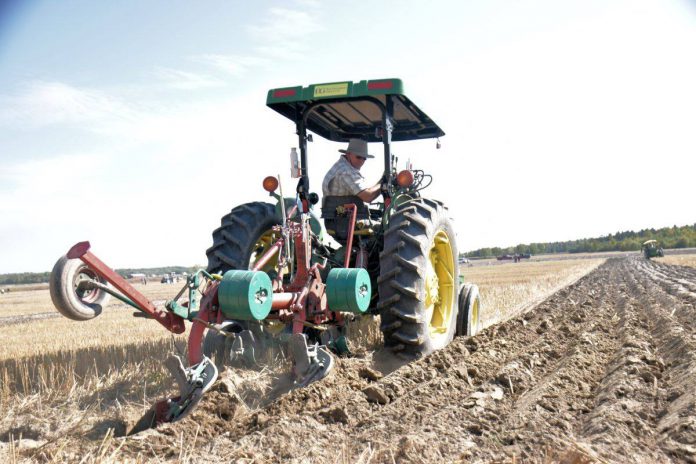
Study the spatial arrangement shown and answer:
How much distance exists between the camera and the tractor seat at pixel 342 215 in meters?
5.25

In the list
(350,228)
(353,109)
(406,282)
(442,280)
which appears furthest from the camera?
(353,109)

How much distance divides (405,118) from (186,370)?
400cm

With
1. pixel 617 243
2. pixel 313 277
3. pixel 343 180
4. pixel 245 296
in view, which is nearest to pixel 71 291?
pixel 245 296

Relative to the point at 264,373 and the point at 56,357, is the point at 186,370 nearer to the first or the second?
the point at 264,373

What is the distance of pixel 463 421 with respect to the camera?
116 inches

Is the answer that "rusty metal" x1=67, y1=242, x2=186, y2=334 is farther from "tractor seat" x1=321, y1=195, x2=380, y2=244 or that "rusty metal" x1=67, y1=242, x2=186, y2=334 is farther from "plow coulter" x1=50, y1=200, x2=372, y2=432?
"tractor seat" x1=321, y1=195, x2=380, y2=244

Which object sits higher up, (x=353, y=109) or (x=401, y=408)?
(x=353, y=109)

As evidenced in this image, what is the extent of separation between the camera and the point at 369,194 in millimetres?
5133

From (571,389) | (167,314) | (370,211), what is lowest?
(571,389)

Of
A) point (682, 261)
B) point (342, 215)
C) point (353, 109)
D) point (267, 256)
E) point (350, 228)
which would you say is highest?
point (353, 109)

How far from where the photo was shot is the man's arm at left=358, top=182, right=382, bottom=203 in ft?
16.8

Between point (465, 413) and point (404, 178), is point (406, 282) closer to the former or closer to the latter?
point (404, 178)

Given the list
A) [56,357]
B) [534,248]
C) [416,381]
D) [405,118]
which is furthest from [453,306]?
[534,248]

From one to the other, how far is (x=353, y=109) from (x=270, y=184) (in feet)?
4.42
